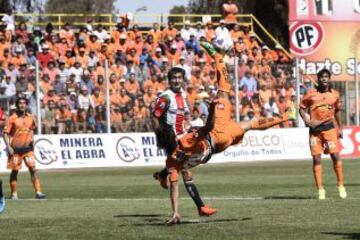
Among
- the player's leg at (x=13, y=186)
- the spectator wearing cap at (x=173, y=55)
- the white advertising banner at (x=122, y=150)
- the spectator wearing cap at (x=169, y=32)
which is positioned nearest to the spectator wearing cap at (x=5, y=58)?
the white advertising banner at (x=122, y=150)

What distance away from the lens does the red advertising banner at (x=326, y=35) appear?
41.3 metres

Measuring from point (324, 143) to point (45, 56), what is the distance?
2020cm

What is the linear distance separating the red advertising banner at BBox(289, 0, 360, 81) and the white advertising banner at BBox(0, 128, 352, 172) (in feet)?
11.9

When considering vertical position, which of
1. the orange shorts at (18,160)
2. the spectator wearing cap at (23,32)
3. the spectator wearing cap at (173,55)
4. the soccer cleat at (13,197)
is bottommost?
the soccer cleat at (13,197)

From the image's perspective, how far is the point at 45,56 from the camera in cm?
3738

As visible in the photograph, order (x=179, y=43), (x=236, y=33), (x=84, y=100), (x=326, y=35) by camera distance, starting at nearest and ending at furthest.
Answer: (x=84, y=100) → (x=179, y=43) → (x=326, y=35) → (x=236, y=33)

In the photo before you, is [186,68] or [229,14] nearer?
[186,68]

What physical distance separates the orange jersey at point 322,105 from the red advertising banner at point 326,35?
21.8 meters

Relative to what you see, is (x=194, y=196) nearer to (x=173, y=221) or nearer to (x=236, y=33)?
(x=173, y=221)

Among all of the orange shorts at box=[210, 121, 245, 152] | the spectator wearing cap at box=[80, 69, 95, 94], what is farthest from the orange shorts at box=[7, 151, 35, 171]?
the spectator wearing cap at box=[80, 69, 95, 94]

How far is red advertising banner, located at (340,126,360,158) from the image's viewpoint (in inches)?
1571

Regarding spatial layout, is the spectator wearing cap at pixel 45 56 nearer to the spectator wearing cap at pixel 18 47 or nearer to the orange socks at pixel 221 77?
the spectator wearing cap at pixel 18 47

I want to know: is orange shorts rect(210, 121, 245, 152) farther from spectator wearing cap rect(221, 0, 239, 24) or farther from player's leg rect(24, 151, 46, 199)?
spectator wearing cap rect(221, 0, 239, 24)

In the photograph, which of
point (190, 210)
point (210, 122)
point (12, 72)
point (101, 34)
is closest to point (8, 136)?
point (190, 210)
